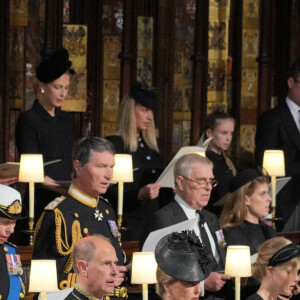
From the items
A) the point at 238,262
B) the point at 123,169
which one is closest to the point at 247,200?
the point at 123,169

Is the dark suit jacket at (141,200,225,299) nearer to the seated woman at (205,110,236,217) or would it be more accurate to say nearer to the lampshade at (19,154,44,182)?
the lampshade at (19,154,44,182)

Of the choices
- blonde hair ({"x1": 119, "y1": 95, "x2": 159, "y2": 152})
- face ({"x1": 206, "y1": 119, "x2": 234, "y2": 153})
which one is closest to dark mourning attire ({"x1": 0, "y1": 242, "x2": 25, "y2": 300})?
blonde hair ({"x1": 119, "y1": 95, "x2": 159, "y2": 152})

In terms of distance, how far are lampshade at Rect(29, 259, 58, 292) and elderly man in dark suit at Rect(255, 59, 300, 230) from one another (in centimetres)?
290

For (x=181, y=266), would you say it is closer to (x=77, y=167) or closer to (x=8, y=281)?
(x=8, y=281)

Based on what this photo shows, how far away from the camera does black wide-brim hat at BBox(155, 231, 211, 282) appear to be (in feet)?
15.0

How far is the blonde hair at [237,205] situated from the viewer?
675 centimetres

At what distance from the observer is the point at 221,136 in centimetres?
788

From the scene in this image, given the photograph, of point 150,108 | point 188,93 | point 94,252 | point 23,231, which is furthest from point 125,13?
point 94,252

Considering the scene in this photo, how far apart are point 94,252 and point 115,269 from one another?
4.5 inches

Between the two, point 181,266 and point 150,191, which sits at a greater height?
point 181,266

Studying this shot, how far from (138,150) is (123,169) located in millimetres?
540

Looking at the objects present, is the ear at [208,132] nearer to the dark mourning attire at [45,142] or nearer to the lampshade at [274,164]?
the lampshade at [274,164]

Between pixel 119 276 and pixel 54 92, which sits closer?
pixel 119 276

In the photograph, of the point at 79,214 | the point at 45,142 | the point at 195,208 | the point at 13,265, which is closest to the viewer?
the point at 13,265
